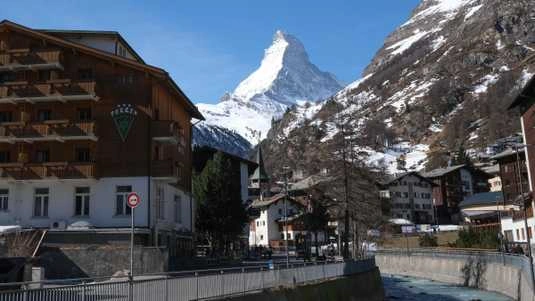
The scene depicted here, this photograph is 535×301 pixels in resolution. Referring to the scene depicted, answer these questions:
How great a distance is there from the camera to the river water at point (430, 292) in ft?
154

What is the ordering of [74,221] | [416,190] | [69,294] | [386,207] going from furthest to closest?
[416,190], [386,207], [74,221], [69,294]

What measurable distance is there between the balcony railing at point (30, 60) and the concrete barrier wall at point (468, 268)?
34173mm

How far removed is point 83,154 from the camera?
44594 mm

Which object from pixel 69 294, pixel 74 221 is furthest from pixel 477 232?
pixel 69 294

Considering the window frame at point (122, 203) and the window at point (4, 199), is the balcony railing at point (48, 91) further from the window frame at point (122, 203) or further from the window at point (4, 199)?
the window frame at point (122, 203)

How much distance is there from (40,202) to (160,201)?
27.8ft

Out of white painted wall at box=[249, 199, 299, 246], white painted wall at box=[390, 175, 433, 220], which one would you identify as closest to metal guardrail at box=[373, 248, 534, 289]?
white painted wall at box=[249, 199, 299, 246]

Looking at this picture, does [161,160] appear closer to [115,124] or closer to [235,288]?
[115,124]

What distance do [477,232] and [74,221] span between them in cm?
4772

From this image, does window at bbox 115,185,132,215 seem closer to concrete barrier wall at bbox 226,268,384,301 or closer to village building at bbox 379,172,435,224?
concrete barrier wall at bbox 226,268,384,301

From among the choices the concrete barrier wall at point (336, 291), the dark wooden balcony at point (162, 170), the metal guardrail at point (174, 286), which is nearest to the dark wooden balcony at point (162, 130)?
the dark wooden balcony at point (162, 170)

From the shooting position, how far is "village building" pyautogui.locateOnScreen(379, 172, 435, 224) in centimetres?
14550

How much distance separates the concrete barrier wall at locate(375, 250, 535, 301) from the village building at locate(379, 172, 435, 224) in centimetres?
6117

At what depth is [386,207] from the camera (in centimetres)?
6034
